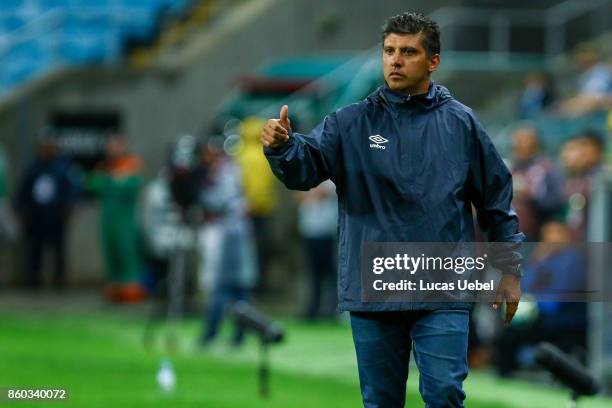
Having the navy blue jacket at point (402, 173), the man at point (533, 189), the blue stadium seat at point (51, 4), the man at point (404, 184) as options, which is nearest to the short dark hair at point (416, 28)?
the man at point (404, 184)

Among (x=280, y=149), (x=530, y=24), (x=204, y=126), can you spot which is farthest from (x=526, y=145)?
(x=204, y=126)

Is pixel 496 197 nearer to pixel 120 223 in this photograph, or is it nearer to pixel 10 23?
pixel 120 223

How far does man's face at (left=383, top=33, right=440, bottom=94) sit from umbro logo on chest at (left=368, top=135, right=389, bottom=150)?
231 millimetres

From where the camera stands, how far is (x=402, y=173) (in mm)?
7648

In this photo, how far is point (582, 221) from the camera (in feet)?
50.3

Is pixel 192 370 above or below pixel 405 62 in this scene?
below

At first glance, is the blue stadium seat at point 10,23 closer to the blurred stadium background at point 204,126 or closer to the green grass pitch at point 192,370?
the blurred stadium background at point 204,126

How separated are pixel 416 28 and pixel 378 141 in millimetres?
544

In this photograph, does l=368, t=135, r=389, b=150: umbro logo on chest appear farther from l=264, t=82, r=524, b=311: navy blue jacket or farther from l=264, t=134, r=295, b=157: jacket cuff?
l=264, t=134, r=295, b=157: jacket cuff

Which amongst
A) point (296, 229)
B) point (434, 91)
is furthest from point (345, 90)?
point (434, 91)

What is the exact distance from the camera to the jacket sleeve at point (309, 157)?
7.55m

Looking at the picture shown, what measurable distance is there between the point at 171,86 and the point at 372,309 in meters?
19.6

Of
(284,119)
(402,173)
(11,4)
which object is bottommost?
(402,173)

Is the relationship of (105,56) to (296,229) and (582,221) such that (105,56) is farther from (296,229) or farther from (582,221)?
(582,221)
